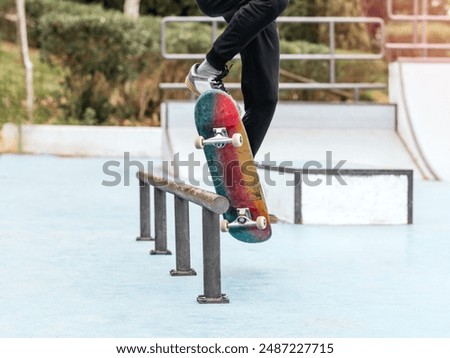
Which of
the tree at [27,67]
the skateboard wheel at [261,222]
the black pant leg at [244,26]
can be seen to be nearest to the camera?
the black pant leg at [244,26]

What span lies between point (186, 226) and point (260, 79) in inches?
34.4

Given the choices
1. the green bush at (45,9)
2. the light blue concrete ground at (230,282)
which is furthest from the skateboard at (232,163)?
the green bush at (45,9)

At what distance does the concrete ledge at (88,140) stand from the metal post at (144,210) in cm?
926

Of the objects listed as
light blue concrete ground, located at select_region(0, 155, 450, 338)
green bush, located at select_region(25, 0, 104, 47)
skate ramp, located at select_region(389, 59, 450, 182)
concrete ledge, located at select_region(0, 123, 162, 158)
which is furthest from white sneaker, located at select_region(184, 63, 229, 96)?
green bush, located at select_region(25, 0, 104, 47)

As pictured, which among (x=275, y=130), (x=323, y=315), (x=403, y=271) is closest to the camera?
(x=323, y=315)

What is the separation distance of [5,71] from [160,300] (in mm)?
17808

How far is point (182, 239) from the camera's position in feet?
18.4

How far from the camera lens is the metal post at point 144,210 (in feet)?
23.0

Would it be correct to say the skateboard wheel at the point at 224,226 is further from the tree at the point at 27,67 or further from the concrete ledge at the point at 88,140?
the tree at the point at 27,67

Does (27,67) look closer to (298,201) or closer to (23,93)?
(23,93)

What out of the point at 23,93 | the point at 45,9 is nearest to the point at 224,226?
the point at 23,93
